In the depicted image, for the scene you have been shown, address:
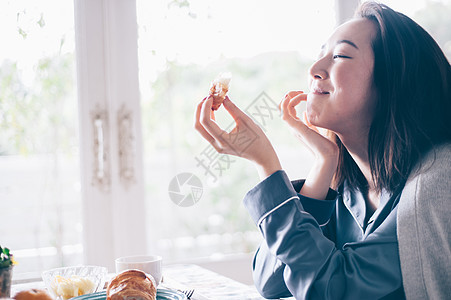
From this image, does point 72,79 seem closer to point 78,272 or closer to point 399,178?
point 78,272

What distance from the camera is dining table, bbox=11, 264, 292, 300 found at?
1146mm

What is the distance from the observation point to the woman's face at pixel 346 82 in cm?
107

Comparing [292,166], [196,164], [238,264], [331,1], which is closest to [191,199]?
[196,164]

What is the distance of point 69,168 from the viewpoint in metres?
2.16

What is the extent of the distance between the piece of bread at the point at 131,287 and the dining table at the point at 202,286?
0.23m

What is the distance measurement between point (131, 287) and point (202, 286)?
0.47 metres

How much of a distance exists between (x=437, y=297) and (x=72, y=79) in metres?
1.74

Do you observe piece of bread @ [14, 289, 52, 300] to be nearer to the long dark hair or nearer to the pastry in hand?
the pastry in hand

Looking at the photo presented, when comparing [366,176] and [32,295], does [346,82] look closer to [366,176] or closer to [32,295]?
[366,176]

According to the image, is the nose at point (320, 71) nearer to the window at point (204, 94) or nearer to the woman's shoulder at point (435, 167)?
the woman's shoulder at point (435, 167)

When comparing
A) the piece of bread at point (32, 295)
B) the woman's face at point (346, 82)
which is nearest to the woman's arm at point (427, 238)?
the woman's face at point (346, 82)

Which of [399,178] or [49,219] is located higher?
[399,178]
